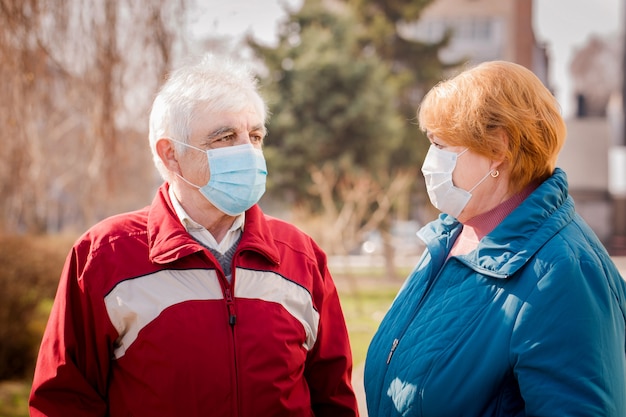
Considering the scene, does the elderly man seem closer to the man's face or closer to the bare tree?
the man's face

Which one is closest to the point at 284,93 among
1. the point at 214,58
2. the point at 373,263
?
the point at 373,263

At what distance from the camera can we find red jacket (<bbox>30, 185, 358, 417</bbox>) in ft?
7.84

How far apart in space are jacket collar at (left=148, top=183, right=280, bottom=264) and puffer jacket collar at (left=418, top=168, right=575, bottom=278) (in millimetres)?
701

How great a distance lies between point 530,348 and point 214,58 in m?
1.51

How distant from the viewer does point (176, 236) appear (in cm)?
248

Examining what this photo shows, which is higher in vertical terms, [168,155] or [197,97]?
[197,97]

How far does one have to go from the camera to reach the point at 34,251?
38.5 feet

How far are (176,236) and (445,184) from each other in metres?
0.90

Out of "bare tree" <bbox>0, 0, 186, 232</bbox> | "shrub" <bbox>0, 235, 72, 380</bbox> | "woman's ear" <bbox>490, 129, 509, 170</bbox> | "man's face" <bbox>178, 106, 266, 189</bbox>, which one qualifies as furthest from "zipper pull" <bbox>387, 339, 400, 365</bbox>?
"shrub" <bbox>0, 235, 72, 380</bbox>

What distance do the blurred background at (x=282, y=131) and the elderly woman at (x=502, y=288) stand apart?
111 centimetres

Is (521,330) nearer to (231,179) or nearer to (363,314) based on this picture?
(231,179)

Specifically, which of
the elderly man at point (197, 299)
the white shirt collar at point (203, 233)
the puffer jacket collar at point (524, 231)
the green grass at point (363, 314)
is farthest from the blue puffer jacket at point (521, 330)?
the green grass at point (363, 314)

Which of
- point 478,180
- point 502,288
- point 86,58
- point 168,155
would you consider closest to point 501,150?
point 478,180

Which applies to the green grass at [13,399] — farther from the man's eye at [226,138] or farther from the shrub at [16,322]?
the man's eye at [226,138]
